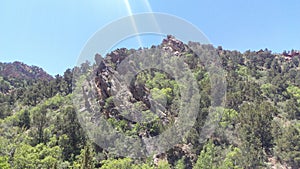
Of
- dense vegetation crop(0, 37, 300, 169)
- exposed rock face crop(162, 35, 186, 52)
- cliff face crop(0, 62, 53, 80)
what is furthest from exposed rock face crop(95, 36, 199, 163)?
cliff face crop(0, 62, 53, 80)

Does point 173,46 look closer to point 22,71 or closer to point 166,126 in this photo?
point 166,126

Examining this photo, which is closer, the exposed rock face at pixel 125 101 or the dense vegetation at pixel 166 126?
the dense vegetation at pixel 166 126

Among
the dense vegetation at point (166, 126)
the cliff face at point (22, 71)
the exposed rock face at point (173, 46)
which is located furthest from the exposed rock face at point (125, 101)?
the cliff face at point (22, 71)

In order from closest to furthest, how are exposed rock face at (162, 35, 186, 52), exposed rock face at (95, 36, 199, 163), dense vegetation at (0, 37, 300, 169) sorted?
1. dense vegetation at (0, 37, 300, 169)
2. exposed rock face at (95, 36, 199, 163)
3. exposed rock face at (162, 35, 186, 52)

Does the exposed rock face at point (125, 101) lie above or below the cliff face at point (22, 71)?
below

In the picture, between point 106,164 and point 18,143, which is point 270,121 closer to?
point 106,164

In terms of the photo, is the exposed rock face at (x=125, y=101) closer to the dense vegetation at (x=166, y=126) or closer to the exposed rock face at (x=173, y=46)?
the dense vegetation at (x=166, y=126)

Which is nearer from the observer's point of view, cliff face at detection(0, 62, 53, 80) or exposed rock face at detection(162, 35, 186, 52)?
exposed rock face at detection(162, 35, 186, 52)

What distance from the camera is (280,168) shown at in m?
30.5

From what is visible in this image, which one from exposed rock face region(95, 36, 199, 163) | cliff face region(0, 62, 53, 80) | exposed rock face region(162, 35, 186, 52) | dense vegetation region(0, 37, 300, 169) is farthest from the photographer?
cliff face region(0, 62, 53, 80)

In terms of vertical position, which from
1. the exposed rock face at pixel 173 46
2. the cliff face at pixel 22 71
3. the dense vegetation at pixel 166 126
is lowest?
the dense vegetation at pixel 166 126

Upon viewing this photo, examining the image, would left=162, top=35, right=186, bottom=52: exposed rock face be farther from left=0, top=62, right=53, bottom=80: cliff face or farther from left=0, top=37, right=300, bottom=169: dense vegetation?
left=0, top=62, right=53, bottom=80: cliff face

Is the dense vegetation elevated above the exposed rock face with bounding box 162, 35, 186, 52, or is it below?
below

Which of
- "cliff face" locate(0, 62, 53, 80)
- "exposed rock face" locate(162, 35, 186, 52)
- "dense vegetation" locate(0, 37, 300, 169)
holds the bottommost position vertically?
"dense vegetation" locate(0, 37, 300, 169)
